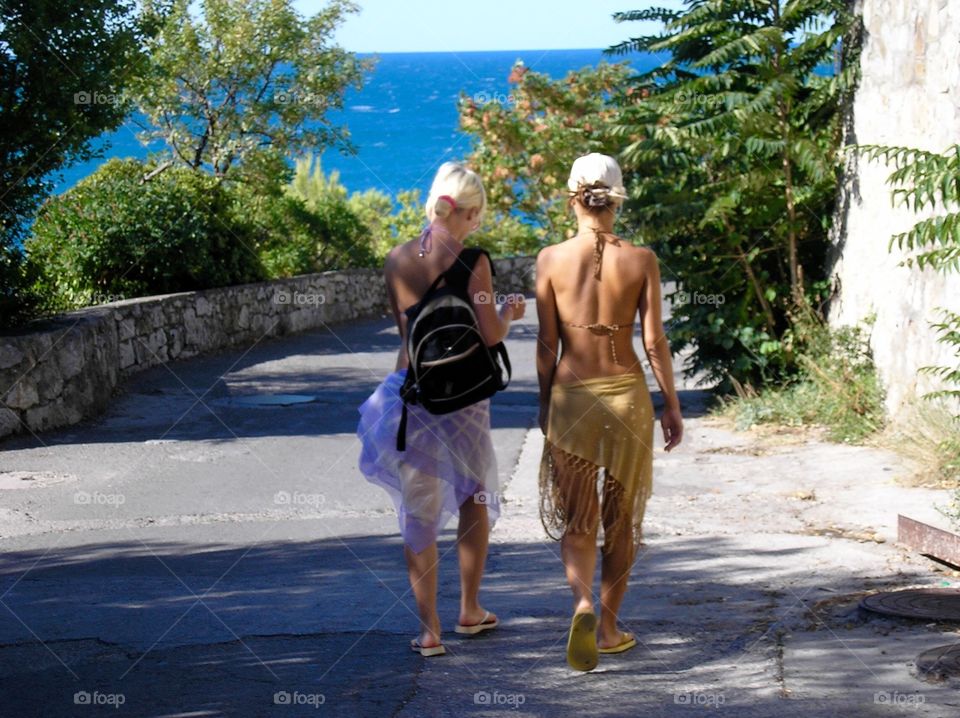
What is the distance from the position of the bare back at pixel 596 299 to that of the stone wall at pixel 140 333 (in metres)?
6.93

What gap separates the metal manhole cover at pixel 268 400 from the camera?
41.3 ft

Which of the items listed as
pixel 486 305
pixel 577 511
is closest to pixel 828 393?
pixel 577 511

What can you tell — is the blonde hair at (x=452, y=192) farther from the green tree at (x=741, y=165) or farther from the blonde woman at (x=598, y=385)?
the green tree at (x=741, y=165)

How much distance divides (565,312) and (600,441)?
497 mm

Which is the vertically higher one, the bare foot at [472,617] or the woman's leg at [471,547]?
the woman's leg at [471,547]

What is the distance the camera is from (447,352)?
484 cm

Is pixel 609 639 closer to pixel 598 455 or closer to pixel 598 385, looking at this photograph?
pixel 598 455

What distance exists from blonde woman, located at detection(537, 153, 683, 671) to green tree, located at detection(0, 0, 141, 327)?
7.39 meters

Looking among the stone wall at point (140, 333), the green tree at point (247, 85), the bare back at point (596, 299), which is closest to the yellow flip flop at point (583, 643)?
the bare back at point (596, 299)

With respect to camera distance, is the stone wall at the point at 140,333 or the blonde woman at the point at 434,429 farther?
the stone wall at the point at 140,333

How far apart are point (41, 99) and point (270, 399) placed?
358 centimetres

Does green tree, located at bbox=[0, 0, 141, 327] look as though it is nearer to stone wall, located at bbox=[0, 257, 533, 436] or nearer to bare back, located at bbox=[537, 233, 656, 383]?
stone wall, located at bbox=[0, 257, 533, 436]

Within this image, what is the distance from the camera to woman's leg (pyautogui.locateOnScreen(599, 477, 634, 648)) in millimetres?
4926

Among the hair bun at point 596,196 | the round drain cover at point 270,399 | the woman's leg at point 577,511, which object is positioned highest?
the hair bun at point 596,196
